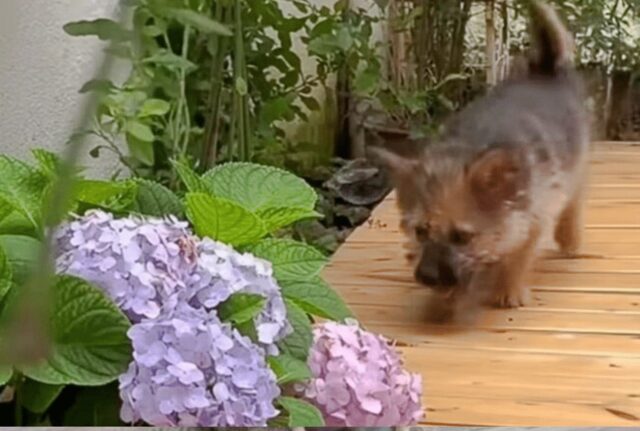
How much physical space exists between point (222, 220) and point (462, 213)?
44 centimetres

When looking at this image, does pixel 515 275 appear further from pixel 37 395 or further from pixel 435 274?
pixel 37 395

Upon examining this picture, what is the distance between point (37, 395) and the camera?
31.9 inches

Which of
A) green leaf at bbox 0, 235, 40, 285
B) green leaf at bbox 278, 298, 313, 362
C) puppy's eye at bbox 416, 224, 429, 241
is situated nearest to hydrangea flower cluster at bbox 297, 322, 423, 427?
green leaf at bbox 278, 298, 313, 362

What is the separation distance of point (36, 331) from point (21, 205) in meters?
0.70

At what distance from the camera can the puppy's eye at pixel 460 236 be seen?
4.20ft

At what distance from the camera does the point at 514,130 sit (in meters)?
1.18

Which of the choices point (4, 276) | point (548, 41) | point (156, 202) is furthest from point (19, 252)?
point (548, 41)

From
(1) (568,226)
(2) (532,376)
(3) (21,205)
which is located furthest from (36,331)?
(1) (568,226)

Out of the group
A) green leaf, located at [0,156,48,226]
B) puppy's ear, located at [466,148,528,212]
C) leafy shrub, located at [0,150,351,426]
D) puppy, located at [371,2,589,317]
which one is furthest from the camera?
puppy's ear, located at [466,148,528,212]

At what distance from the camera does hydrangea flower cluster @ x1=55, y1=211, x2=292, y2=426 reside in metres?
0.78

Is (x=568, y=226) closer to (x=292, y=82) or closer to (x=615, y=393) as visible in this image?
(x=615, y=393)

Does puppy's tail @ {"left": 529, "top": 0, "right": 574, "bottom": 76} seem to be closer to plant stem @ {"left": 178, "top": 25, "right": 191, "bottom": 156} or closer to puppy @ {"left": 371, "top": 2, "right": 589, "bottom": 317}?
puppy @ {"left": 371, "top": 2, "right": 589, "bottom": 317}

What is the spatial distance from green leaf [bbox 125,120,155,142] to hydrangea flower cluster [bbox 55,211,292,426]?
168 mm

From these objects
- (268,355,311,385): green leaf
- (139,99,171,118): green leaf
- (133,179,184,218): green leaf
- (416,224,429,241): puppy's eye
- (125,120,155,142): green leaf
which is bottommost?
(268,355,311,385): green leaf
